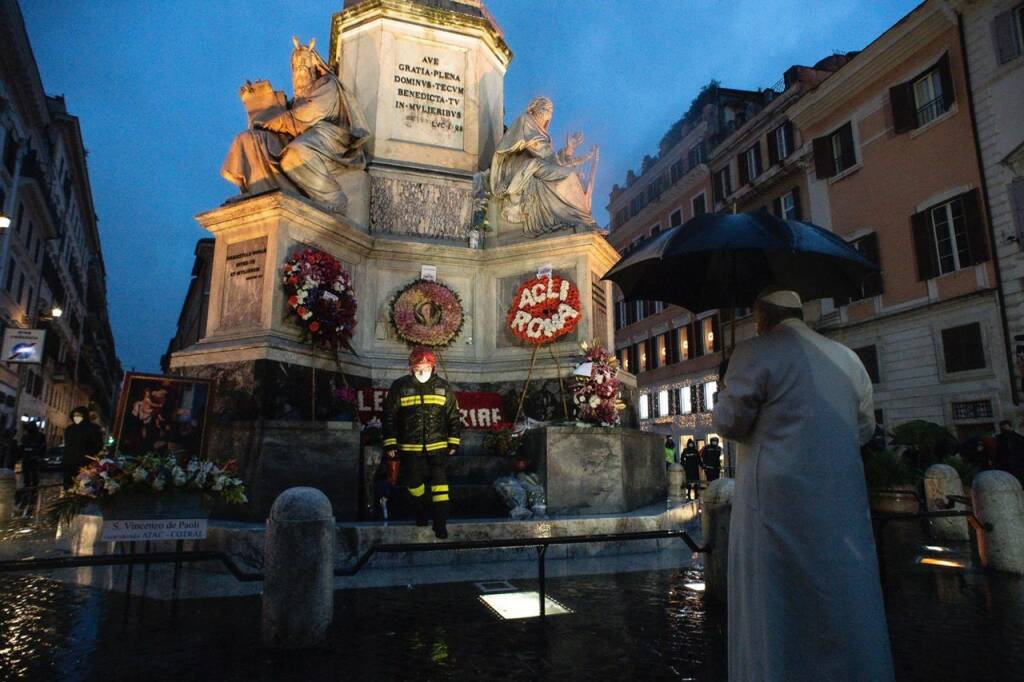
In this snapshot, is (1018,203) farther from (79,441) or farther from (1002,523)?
(79,441)

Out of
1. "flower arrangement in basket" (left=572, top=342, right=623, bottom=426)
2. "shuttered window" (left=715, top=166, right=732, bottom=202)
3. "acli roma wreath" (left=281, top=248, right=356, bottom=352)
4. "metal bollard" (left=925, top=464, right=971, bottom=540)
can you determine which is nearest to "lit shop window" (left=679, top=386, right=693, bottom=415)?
"shuttered window" (left=715, top=166, right=732, bottom=202)

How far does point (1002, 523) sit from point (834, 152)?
2458 cm

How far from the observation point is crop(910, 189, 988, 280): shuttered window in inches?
814

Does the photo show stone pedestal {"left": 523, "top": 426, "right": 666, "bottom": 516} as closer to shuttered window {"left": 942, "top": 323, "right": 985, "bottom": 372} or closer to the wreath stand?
the wreath stand

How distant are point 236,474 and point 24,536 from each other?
12.6 feet

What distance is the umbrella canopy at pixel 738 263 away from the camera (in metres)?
3.71

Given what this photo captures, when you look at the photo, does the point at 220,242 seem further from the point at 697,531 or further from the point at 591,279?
the point at 697,531

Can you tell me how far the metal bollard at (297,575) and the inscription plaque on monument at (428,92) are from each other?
876 cm

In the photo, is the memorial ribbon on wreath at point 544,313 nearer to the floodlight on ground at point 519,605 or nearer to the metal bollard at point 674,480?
the floodlight on ground at point 519,605

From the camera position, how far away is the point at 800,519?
2.80 metres

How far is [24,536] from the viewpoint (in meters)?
8.56

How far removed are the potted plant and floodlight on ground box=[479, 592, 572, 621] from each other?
8.47 m

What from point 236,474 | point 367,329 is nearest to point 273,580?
point 236,474

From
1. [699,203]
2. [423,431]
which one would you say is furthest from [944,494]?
[699,203]
